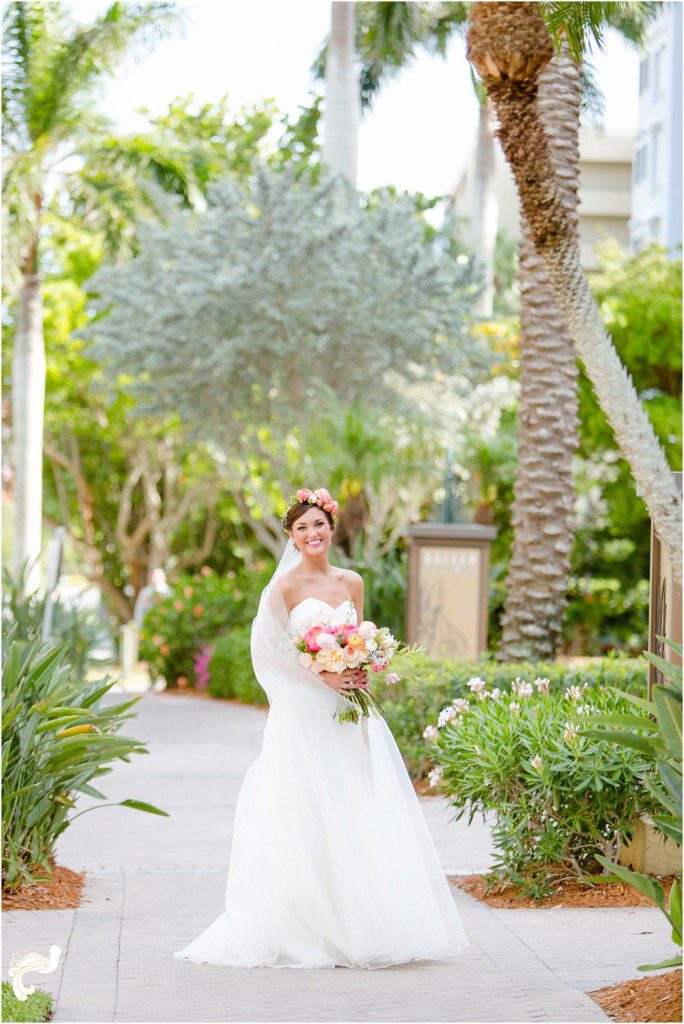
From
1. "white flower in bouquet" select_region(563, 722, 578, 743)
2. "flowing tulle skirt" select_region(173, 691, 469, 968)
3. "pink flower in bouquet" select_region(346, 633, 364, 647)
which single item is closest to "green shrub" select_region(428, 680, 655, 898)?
"white flower in bouquet" select_region(563, 722, 578, 743)

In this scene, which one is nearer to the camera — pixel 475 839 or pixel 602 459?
pixel 475 839

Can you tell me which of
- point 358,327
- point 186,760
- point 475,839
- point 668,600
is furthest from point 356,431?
point 668,600

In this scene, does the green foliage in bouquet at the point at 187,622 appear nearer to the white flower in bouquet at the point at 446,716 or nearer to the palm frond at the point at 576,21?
the white flower in bouquet at the point at 446,716

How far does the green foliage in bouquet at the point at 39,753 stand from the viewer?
250 inches

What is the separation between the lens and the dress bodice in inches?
221

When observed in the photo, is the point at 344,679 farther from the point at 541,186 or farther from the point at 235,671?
the point at 235,671

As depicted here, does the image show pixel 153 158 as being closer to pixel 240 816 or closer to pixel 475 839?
pixel 475 839

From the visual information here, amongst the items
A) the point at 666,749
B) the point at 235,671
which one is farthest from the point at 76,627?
the point at 666,749

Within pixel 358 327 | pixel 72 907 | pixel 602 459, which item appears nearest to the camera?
pixel 72 907

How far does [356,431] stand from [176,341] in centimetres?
450

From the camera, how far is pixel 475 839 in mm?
8570

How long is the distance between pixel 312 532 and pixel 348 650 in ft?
2.01

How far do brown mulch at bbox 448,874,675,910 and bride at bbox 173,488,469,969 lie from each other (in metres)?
1.23

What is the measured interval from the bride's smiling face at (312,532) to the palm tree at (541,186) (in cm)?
138
